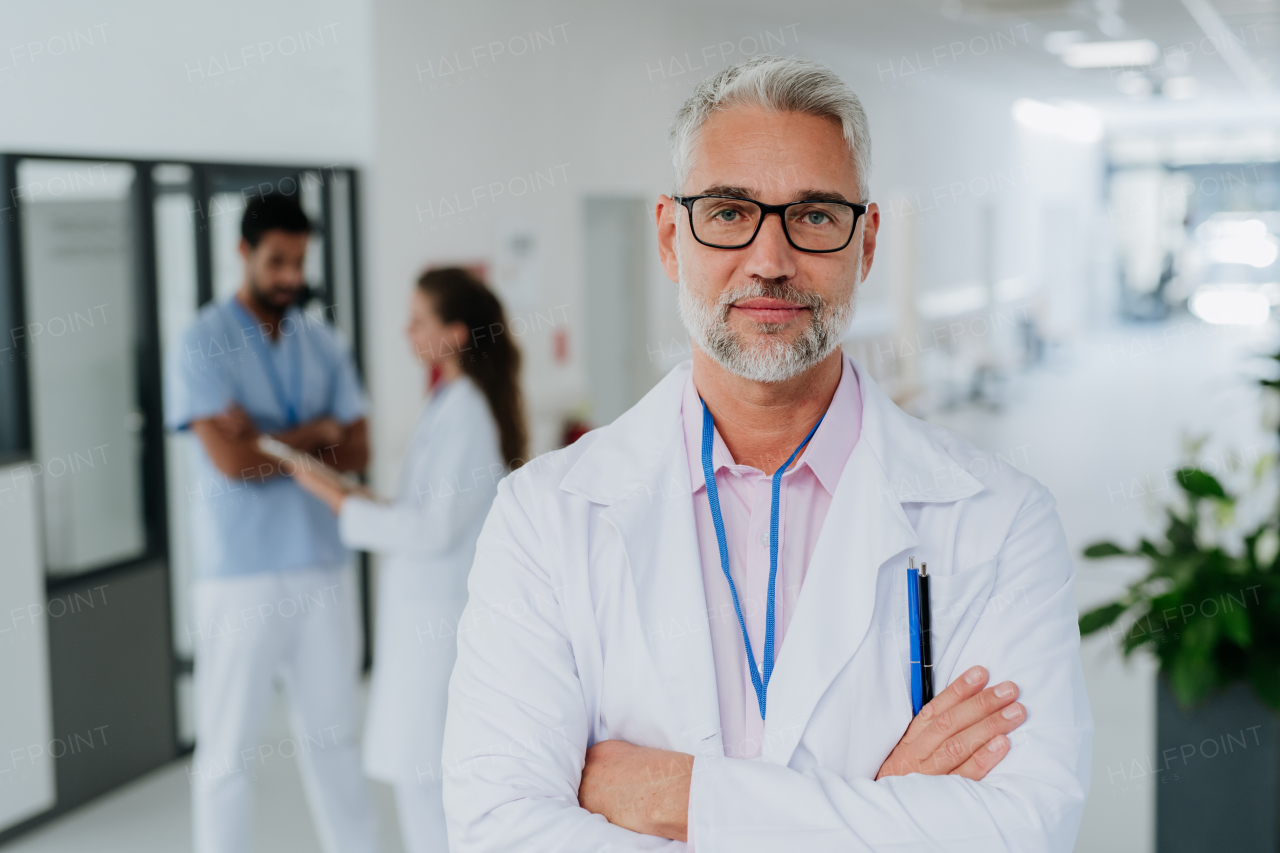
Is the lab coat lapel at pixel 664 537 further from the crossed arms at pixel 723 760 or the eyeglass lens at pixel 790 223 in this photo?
the eyeglass lens at pixel 790 223

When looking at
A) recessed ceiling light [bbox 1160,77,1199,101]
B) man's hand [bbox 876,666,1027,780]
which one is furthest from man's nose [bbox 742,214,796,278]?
recessed ceiling light [bbox 1160,77,1199,101]

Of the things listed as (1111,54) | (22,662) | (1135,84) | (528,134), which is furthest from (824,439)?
(1135,84)

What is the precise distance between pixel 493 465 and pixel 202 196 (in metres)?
2.19

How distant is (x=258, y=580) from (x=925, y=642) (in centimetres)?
222

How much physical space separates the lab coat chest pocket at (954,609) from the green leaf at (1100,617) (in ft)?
4.89

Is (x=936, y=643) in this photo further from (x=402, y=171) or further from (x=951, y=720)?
(x=402, y=171)

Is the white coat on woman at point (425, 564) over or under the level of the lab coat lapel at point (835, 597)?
under

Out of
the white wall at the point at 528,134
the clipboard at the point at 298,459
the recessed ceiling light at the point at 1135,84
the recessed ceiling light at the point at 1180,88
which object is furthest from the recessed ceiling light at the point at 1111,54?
the clipboard at the point at 298,459

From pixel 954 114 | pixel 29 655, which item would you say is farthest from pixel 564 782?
pixel 954 114

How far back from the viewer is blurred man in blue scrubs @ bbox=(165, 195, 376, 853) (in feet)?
9.62

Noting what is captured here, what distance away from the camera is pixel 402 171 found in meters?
5.04

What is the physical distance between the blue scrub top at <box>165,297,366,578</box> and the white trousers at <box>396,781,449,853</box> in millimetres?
707

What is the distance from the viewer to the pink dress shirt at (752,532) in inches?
52.8

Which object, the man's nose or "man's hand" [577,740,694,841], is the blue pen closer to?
"man's hand" [577,740,694,841]
